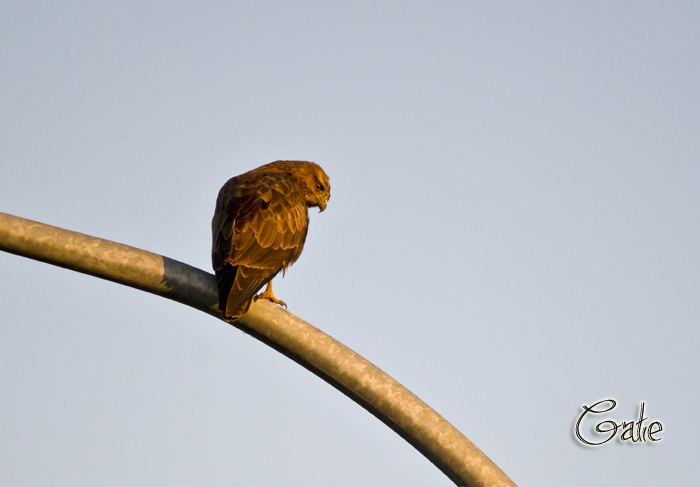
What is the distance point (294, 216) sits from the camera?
640 centimetres

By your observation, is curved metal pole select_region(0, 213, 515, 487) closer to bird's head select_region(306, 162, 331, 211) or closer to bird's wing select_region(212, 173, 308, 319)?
bird's wing select_region(212, 173, 308, 319)

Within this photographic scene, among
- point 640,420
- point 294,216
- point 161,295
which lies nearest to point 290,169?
point 294,216

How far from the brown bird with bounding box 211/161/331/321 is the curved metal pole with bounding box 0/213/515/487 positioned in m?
0.32

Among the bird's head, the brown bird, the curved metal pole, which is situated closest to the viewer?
the curved metal pole

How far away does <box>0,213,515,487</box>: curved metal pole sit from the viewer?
444cm

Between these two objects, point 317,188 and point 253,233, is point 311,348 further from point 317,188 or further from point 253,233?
point 317,188

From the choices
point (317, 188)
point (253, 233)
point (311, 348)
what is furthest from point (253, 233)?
point (317, 188)

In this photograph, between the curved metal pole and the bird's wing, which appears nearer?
the curved metal pole

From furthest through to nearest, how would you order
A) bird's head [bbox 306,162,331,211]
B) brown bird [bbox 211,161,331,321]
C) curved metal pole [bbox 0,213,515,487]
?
bird's head [bbox 306,162,331,211] → brown bird [bbox 211,161,331,321] → curved metal pole [bbox 0,213,515,487]

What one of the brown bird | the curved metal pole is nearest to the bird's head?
the brown bird

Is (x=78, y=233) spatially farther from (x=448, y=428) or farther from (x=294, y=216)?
(x=448, y=428)

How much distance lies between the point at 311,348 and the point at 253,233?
145cm

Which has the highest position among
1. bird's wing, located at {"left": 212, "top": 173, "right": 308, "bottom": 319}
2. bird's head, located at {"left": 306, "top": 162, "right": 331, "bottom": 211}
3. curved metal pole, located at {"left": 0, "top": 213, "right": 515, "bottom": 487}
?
bird's head, located at {"left": 306, "top": 162, "right": 331, "bottom": 211}

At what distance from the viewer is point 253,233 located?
5785 mm
